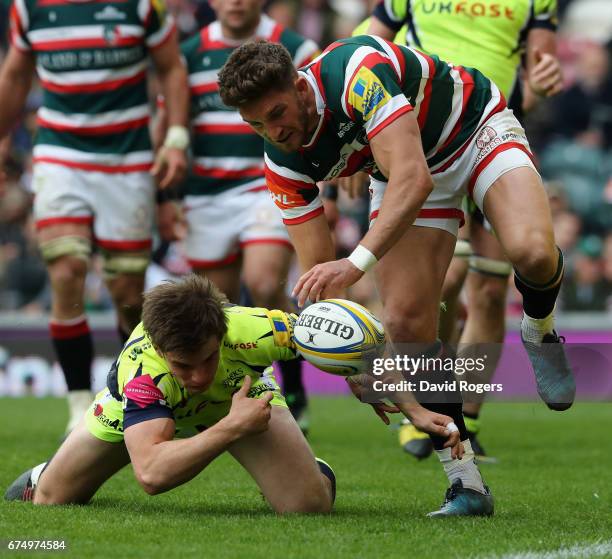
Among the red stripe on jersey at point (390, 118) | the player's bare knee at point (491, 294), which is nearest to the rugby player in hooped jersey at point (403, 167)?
the red stripe on jersey at point (390, 118)

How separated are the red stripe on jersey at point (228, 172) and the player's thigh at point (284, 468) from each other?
324 centimetres

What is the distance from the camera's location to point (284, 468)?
15.7 feet

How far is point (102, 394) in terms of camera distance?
194 inches

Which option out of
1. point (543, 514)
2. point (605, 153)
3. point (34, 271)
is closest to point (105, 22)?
point (543, 514)

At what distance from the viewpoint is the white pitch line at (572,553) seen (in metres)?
3.84

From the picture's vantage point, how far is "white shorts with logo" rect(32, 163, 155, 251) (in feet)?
23.9

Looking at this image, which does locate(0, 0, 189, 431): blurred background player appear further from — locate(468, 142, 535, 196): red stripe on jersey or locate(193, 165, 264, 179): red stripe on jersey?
locate(468, 142, 535, 196): red stripe on jersey

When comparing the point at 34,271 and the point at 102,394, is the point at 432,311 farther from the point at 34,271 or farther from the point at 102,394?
the point at 34,271

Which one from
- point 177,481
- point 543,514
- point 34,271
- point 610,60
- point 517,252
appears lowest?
point 34,271

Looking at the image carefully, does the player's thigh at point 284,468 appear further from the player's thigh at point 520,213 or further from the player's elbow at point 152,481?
the player's thigh at point 520,213

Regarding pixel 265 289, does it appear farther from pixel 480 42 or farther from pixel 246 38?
pixel 480 42

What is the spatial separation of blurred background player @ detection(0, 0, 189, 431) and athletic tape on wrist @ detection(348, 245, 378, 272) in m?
3.14

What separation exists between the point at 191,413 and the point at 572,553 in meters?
1.54

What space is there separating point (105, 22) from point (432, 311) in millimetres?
3331
